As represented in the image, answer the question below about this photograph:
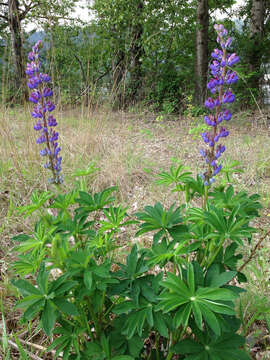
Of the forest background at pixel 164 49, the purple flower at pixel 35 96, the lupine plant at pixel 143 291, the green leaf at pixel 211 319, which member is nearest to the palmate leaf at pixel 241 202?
the lupine plant at pixel 143 291

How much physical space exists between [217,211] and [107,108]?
3.57 meters

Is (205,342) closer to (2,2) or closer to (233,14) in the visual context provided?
(233,14)

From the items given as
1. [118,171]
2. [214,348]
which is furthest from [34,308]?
[118,171]

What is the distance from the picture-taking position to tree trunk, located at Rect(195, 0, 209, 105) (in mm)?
7211

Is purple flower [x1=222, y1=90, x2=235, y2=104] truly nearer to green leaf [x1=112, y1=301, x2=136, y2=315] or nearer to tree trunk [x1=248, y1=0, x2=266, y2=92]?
green leaf [x1=112, y1=301, x2=136, y2=315]

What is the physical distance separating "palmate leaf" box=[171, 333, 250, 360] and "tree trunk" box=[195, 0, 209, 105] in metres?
7.03

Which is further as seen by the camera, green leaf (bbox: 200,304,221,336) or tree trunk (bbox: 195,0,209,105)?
tree trunk (bbox: 195,0,209,105)

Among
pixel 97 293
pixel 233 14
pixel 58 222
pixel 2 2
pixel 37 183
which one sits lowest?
pixel 37 183

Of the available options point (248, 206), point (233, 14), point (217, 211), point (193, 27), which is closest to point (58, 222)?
point (217, 211)

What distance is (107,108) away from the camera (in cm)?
421

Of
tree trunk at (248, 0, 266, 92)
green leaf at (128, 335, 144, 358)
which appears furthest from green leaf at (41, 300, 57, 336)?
tree trunk at (248, 0, 266, 92)

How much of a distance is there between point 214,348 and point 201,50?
787cm

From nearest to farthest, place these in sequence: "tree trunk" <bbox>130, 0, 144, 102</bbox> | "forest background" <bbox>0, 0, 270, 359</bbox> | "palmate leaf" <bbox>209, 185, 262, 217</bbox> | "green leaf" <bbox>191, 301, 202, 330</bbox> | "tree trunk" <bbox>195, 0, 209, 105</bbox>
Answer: "green leaf" <bbox>191, 301, 202, 330</bbox>
"palmate leaf" <bbox>209, 185, 262, 217</bbox>
"forest background" <bbox>0, 0, 270, 359</bbox>
"tree trunk" <bbox>195, 0, 209, 105</bbox>
"tree trunk" <bbox>130, 0, 144, 102</bbox>

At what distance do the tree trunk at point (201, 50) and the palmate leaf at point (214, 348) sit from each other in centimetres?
703
